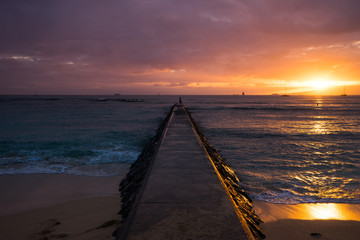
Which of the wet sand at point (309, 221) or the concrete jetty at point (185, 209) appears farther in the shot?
the wet sand at point (309, 221)

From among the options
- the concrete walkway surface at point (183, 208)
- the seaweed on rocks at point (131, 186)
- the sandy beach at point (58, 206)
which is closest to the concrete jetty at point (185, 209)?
the concrete walkway surface at point (183, 208)

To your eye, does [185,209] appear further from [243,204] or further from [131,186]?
[131,186]

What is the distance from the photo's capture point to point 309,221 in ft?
12.7

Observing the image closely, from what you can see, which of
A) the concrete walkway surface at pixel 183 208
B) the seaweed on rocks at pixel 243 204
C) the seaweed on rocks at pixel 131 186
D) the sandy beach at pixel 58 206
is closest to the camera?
the concrete walkway surface at pixel 183 208

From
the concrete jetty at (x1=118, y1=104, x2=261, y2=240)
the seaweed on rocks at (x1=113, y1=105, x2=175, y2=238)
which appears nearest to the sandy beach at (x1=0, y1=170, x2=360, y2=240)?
the seaweed on rocks at (x1=113, y1=105, x2=175, y2=238)

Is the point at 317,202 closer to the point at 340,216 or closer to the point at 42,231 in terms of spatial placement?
the point at 340,216

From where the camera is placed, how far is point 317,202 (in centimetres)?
464

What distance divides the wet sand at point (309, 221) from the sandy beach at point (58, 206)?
2645 mm

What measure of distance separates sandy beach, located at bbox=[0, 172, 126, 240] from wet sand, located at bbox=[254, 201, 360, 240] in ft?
8.68

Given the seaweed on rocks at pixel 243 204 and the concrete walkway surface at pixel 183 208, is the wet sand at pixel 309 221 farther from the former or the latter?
the concrete walkway surface at pixel 183 208

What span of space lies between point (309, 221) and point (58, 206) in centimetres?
486

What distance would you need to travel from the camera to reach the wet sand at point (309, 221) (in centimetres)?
344

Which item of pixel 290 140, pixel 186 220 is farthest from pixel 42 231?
pixel 290 140

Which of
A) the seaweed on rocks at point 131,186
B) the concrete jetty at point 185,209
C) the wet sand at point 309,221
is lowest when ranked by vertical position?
the wet sand at point 309,221
